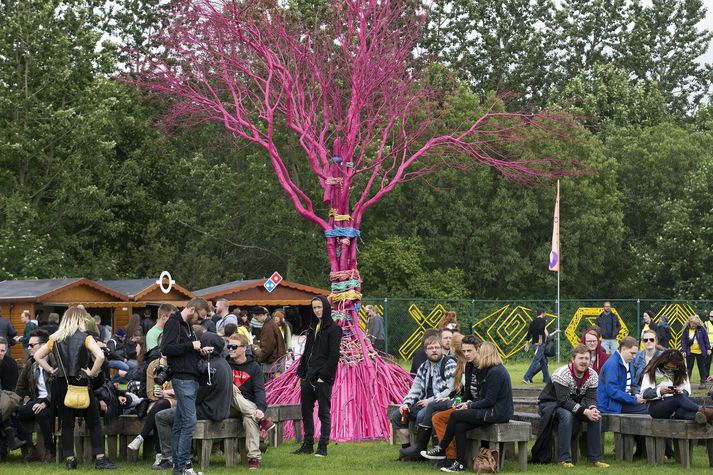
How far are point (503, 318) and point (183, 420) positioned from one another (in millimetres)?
24405

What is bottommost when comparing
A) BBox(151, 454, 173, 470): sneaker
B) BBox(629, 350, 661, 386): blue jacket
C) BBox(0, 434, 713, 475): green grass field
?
Result: BBox(0, 434, 713, 475): green grass field

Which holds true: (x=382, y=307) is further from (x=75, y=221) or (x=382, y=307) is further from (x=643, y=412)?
(x=643, y=412)

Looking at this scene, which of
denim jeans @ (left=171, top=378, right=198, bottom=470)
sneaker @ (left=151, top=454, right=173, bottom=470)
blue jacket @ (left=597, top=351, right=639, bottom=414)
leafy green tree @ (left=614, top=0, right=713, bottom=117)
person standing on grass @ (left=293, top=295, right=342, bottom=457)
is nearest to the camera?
denim jeans @ (left=171, top=378, right=198, bottom=470)

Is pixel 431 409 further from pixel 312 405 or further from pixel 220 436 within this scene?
pixel 220 436

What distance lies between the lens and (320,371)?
1391cm

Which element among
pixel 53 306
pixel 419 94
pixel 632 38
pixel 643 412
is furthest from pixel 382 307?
pixel 632 38

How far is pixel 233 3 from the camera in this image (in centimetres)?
1623

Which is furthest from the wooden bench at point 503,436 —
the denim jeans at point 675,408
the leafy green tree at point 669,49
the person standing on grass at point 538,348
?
the leafy green tree at point 669,49

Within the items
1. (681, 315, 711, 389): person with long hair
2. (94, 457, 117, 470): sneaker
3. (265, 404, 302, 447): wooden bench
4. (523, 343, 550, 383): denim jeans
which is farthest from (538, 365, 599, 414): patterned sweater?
(523, 343, 550, 383): denim jeans

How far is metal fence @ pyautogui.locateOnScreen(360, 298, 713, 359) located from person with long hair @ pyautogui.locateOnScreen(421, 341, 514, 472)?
21.2 meters

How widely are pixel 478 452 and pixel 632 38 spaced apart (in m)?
52.1

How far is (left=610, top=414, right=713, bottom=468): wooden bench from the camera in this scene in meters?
12.6

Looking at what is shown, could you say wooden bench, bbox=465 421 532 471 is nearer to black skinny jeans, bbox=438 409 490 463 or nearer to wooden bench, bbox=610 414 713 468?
black skinny jeans, bbox=438 409 490 463

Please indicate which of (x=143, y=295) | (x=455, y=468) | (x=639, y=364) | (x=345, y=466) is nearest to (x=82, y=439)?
(x=345, y=466)
